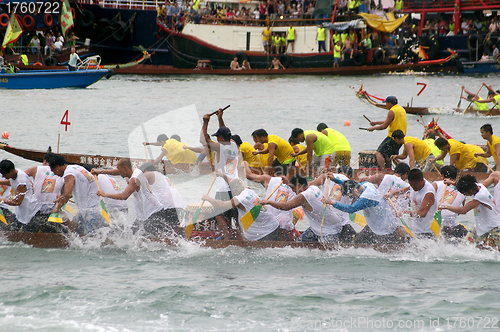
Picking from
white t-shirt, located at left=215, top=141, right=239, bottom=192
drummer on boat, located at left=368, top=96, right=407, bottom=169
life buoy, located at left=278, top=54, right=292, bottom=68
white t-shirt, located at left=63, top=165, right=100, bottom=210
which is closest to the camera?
white t-shirt, located at left=63, top=165, right=100, bottom=210

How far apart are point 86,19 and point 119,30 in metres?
1.88

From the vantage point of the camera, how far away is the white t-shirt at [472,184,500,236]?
23.8 ft

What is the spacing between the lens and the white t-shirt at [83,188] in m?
7.61

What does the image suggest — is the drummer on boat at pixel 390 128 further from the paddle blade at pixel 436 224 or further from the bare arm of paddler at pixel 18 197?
the bare arm of paddler at pixel 18 197

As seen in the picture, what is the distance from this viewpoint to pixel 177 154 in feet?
38.3

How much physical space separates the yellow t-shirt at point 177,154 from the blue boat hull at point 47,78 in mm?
13705

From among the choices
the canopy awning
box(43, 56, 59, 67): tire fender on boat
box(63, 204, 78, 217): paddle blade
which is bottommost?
box(63, 204, 78, 217): paddle blade

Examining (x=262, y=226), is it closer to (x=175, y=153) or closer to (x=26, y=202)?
(x=26, y=202)

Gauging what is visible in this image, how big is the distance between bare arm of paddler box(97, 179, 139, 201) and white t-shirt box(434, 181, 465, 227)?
394cm

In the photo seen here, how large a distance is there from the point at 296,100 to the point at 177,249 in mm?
16698

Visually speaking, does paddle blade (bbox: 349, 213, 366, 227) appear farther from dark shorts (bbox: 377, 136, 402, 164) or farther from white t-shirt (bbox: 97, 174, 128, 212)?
dark shorts (bbox: 377, 136, 402, 164)

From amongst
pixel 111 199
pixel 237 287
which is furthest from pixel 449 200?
pixel 111 199

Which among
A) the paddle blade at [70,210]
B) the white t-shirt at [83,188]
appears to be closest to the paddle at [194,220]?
the white t-shirt at [83,188]

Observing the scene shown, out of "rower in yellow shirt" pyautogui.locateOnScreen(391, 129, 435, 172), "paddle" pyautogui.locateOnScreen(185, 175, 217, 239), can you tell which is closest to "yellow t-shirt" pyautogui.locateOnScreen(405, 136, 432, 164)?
"rower in yellow shirt" pyautogui.locateOnScreen(391, 129, 435, 172)
